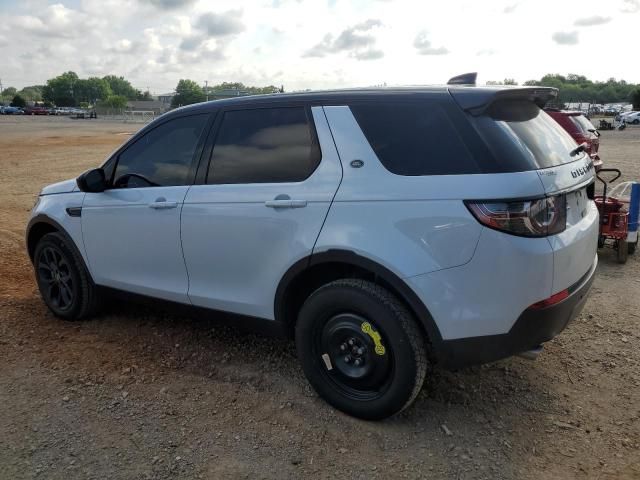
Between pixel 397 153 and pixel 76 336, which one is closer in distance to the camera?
pixel 397 153

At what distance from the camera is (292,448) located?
9.77 feet

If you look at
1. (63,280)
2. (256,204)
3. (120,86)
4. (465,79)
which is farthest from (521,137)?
(120,86)

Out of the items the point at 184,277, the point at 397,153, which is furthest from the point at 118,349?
the point at 397,153

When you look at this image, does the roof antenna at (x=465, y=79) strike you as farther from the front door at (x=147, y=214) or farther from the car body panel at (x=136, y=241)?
the car body panel at (x=136, y=241)

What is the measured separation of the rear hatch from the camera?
2762mm

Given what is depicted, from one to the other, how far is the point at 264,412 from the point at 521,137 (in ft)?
7.03

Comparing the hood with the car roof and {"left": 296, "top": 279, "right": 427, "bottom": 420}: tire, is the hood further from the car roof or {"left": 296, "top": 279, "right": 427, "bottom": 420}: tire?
{"left": 296, "top": 279, "right": 427, "bottom": 420}: tire

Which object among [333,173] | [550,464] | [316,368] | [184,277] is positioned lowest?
[550,464]

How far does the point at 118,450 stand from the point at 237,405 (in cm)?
73

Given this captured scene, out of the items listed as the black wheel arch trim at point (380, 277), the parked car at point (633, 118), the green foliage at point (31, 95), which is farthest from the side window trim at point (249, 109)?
the green foliage at point (31, 95)

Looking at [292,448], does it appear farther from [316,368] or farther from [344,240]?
[344,240]

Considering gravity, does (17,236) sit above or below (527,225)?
below

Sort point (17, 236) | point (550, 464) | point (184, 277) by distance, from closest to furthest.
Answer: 1. point (550, 464)
2. point (184, 277)
3. point (17, 236)

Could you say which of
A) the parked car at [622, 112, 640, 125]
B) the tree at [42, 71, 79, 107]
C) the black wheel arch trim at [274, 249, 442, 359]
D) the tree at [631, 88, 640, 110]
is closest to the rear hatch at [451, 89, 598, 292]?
the black wheel arch trim at [274, 249, 442, 359]
